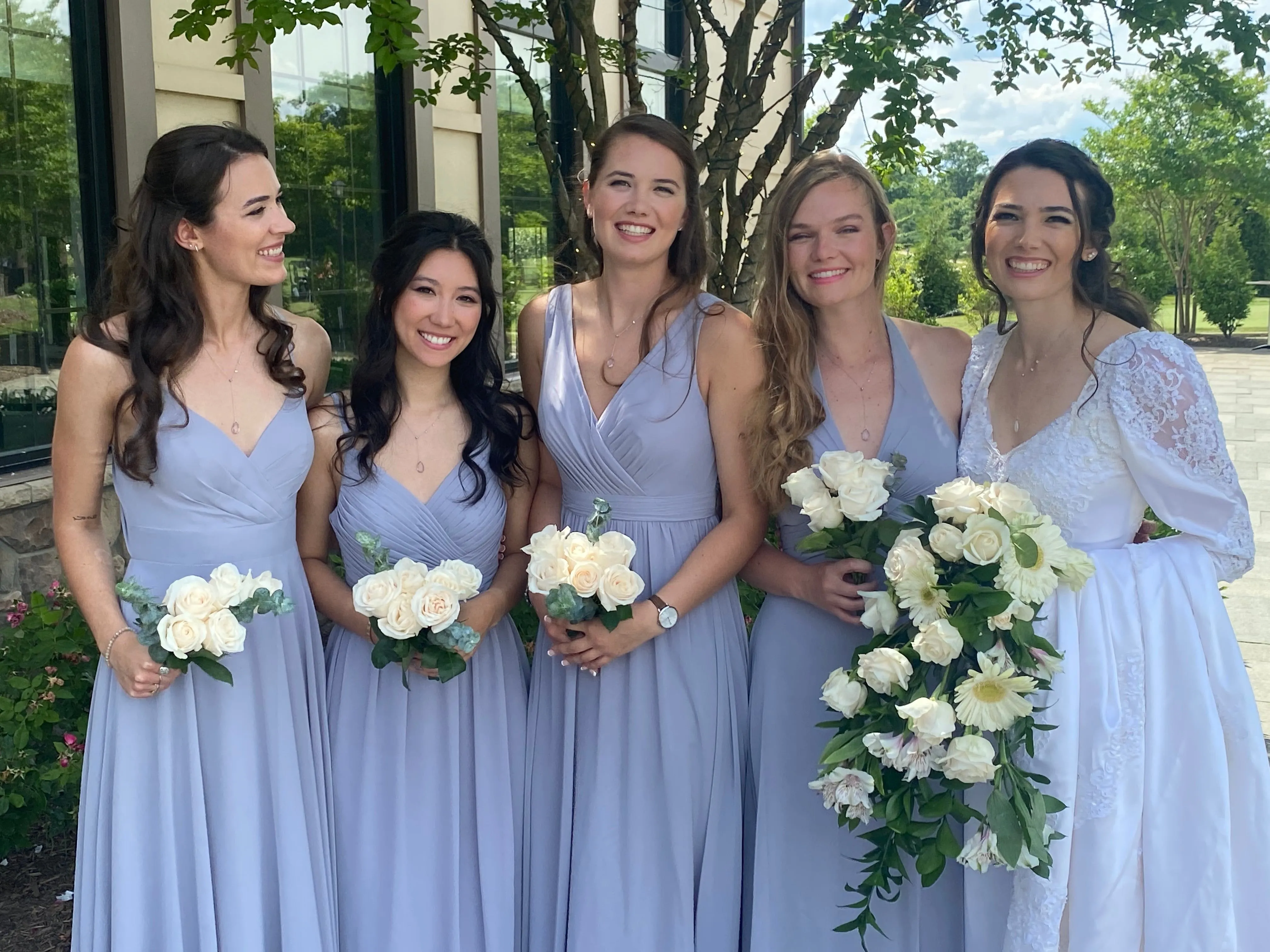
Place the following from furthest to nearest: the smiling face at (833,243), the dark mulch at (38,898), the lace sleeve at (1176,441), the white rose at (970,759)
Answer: the dark mulch at (38,898), the smiling face at (833,243), the lace sleeve at (1176,441), the white rose at (970,759)

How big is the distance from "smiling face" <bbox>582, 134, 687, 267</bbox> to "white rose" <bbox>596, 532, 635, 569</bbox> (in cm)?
90

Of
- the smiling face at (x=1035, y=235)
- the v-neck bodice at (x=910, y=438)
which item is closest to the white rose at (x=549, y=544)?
the v-neck bodice at (x=910, y=438)

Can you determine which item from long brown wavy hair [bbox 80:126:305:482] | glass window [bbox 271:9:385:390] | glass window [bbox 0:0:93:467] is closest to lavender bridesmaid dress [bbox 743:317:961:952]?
long brown wavy hair [bbox 80:126:305:482]

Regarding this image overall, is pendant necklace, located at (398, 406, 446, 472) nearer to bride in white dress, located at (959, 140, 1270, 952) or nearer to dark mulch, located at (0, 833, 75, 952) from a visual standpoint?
bride in white dress, located at (959, 140, 1270, 952)

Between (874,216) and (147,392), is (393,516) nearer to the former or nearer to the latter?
(147,392)

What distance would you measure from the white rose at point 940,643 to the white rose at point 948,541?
142 millimetres

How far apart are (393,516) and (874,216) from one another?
1.59m

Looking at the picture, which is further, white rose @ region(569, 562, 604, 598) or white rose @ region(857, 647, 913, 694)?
white rose @ region(569, 562, 604, 598)

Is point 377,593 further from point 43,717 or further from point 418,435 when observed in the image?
point 43,717

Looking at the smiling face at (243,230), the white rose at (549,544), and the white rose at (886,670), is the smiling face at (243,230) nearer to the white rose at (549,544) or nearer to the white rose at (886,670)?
the white rose at (549,544)

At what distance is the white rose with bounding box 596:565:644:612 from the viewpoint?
8.65ft

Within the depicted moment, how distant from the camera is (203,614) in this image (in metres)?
2.46

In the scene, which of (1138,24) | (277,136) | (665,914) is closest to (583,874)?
(665,914)

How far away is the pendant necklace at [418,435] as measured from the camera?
124 inches
